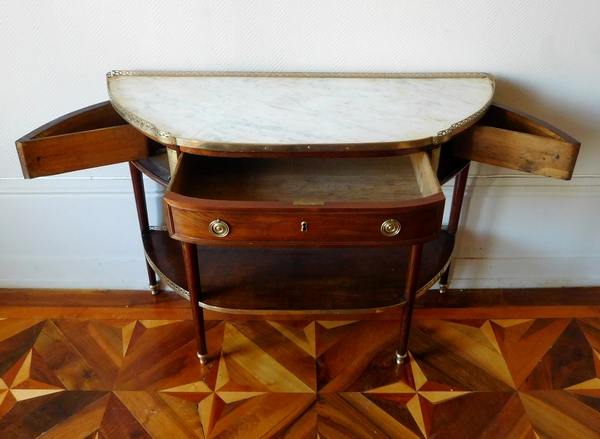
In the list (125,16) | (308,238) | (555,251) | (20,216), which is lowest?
(555,251)

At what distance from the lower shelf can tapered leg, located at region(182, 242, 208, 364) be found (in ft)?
0.08

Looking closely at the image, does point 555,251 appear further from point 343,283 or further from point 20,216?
point 20,216

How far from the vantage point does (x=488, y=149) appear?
1036 millimetres

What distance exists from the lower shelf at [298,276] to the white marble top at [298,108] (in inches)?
14.3

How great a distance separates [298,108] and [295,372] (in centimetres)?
63

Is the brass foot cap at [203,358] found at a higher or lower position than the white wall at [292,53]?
lower

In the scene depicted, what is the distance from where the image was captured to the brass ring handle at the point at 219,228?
2.85 feet

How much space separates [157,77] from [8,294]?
811 mm

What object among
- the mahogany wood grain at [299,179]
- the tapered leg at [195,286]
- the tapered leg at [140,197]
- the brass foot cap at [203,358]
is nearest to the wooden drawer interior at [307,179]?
the mahogany wood grain at [299,179]

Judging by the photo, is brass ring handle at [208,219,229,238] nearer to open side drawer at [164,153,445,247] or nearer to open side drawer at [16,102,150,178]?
open side drawer at [164,153,445,247]

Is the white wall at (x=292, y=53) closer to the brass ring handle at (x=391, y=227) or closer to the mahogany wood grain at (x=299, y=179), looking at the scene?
the mahogany wood grain at (x=299, y=179)

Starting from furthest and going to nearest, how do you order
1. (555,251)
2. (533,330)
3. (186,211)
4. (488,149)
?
1. (555,251)
2. (533,330)
3. (488,149)
4. (186,211)

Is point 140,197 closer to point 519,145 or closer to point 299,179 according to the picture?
point 299,179

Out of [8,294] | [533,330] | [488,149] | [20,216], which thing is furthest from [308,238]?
[8,294]
